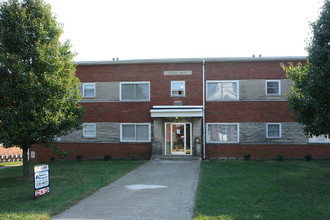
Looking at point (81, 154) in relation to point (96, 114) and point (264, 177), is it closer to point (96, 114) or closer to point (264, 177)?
point (96, 114)

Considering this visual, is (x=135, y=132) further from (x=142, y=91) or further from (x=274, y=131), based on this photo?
(x=274, y=131)

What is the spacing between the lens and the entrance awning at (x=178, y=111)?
1719 cm

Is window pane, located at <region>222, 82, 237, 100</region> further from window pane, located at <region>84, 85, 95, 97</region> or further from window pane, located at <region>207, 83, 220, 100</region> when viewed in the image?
window pane, located at <region>84, 85, 95, 97</region>

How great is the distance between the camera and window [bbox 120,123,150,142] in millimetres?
18623

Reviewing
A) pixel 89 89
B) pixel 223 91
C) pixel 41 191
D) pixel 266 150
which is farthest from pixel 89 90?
pixel 266 150

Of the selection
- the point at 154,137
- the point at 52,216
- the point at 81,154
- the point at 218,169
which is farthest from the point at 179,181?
the point at 81,154

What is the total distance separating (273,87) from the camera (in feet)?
58.7

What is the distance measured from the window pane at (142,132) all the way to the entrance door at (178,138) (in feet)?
4.45

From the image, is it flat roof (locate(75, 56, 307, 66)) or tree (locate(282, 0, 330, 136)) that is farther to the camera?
flat roof (locate(75, 56, 307, 66))

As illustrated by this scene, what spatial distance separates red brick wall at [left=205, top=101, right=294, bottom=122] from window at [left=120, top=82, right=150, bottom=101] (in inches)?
166

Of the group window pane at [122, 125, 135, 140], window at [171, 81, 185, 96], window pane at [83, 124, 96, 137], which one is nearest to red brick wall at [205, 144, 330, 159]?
window at [171, 81, 185, 96]

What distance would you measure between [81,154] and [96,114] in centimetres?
298

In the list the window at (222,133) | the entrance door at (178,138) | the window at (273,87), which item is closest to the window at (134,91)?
the entrance door at (178,138)

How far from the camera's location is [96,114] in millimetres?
19078
